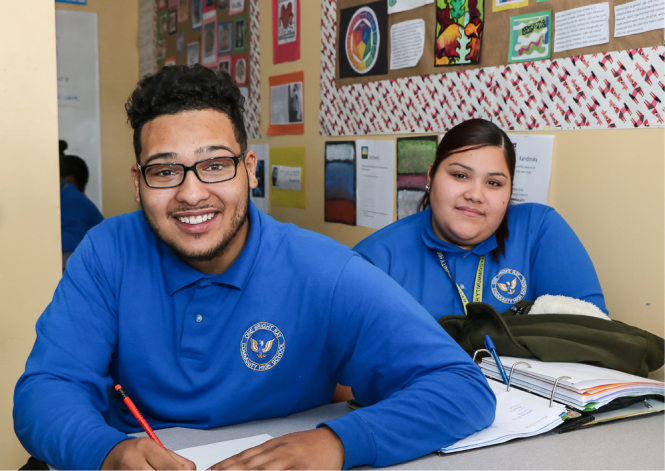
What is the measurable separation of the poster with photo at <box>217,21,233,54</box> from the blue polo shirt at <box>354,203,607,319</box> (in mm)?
1884

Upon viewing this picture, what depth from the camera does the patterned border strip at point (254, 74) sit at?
9.94 feet

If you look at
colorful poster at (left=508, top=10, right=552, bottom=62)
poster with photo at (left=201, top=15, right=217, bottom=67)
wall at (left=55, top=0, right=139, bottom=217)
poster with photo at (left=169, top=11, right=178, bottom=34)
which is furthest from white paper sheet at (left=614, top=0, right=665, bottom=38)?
wall at (left=55, top=0, right=139, bottom=217)

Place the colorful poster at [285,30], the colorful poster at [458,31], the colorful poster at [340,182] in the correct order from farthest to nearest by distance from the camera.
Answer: the colorful poster at [285,30]
the colorful poster at [340,182]
the colorful poster at [458,31]

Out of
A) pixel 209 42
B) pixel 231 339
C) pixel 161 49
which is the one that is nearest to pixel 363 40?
pixel 209 42

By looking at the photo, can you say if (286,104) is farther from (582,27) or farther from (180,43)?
(582,27)

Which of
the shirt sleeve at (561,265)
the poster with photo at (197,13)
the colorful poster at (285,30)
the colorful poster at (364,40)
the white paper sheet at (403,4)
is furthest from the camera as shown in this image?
the poster with photo at (197,13)

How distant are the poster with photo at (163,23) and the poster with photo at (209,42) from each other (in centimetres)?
46

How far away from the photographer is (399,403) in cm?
93

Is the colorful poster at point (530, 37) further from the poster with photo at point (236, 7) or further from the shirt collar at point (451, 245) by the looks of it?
the poster with photo at point (236, 7)

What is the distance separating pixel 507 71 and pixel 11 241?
5.00 ft

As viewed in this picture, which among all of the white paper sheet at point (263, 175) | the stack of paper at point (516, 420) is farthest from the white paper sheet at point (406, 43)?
the stack of paper at point (516, 420)

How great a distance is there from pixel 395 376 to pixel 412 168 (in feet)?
4.15

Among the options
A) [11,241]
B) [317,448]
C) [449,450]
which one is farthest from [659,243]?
[11,241]

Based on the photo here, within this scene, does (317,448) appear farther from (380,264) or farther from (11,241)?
(11,241)
